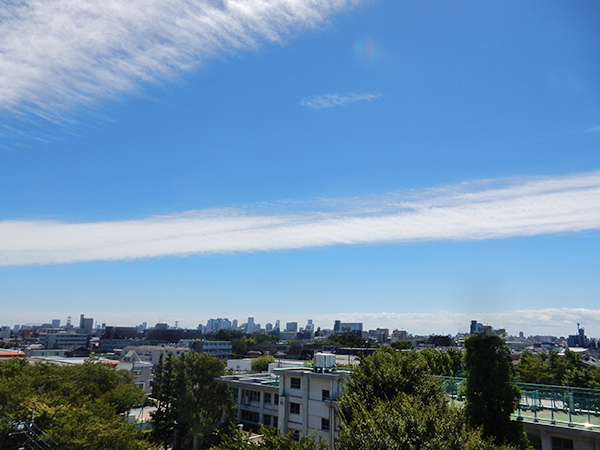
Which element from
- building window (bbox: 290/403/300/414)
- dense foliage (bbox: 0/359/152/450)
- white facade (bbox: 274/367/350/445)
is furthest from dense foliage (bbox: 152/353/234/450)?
dense foliage (bbox: 0/359/152/450)

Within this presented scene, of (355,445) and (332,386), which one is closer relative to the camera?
(355,445)

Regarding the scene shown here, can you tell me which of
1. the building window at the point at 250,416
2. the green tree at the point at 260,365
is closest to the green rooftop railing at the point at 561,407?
the building window at the point at 250,416

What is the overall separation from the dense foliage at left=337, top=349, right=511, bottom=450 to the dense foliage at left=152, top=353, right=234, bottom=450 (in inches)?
742

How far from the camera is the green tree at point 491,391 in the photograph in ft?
60.8

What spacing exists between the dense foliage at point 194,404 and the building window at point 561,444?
2835 centimetres

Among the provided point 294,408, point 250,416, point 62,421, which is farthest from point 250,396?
point 62,421

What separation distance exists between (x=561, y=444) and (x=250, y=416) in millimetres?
30069

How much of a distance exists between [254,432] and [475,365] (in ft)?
94.5

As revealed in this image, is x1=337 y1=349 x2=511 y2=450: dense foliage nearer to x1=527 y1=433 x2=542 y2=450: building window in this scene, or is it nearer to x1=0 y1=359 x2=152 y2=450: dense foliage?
x1=527 y1=433 x2=542 y2=450: building window

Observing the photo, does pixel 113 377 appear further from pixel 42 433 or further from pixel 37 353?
pixel 37 353

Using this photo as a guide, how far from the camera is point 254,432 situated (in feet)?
134

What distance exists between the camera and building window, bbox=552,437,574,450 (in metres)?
21.1

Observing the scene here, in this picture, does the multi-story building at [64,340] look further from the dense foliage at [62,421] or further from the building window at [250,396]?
the dense foliage at [62,421]

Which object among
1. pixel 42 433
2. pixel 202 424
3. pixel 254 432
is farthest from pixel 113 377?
pixel 42 433
